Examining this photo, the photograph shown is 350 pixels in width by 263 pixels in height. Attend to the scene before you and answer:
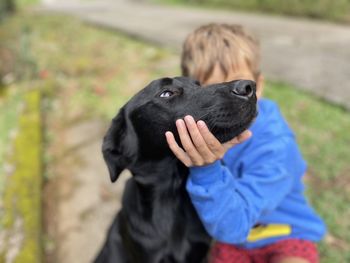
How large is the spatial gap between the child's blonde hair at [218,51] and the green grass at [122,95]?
53.6 inches

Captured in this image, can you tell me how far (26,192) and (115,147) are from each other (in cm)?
169

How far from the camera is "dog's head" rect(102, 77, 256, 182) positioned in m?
1.71

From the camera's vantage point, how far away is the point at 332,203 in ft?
10.7

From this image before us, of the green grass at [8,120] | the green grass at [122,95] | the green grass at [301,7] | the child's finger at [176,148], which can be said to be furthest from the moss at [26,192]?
the green grass at [301,7]

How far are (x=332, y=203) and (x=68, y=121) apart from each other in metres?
3.30

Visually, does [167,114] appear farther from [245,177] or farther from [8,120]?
[8,120]

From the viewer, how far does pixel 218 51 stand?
7.88 ft

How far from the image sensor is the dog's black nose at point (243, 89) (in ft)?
5.53

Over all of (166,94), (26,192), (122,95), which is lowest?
(122,95)

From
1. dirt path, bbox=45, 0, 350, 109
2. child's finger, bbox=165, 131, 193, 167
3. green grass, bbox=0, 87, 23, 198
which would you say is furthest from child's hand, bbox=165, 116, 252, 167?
dirt path, bbox=45, 0, 350, 109

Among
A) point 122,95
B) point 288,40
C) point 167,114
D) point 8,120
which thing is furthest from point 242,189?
point 288,40

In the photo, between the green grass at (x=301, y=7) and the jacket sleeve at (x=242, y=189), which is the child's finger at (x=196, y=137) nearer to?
the jacket sleeve at (x=242, y=189)

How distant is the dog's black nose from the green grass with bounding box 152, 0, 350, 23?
650 cm

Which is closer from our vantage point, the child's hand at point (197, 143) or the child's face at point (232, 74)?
the child's hand at point (197, 143)
